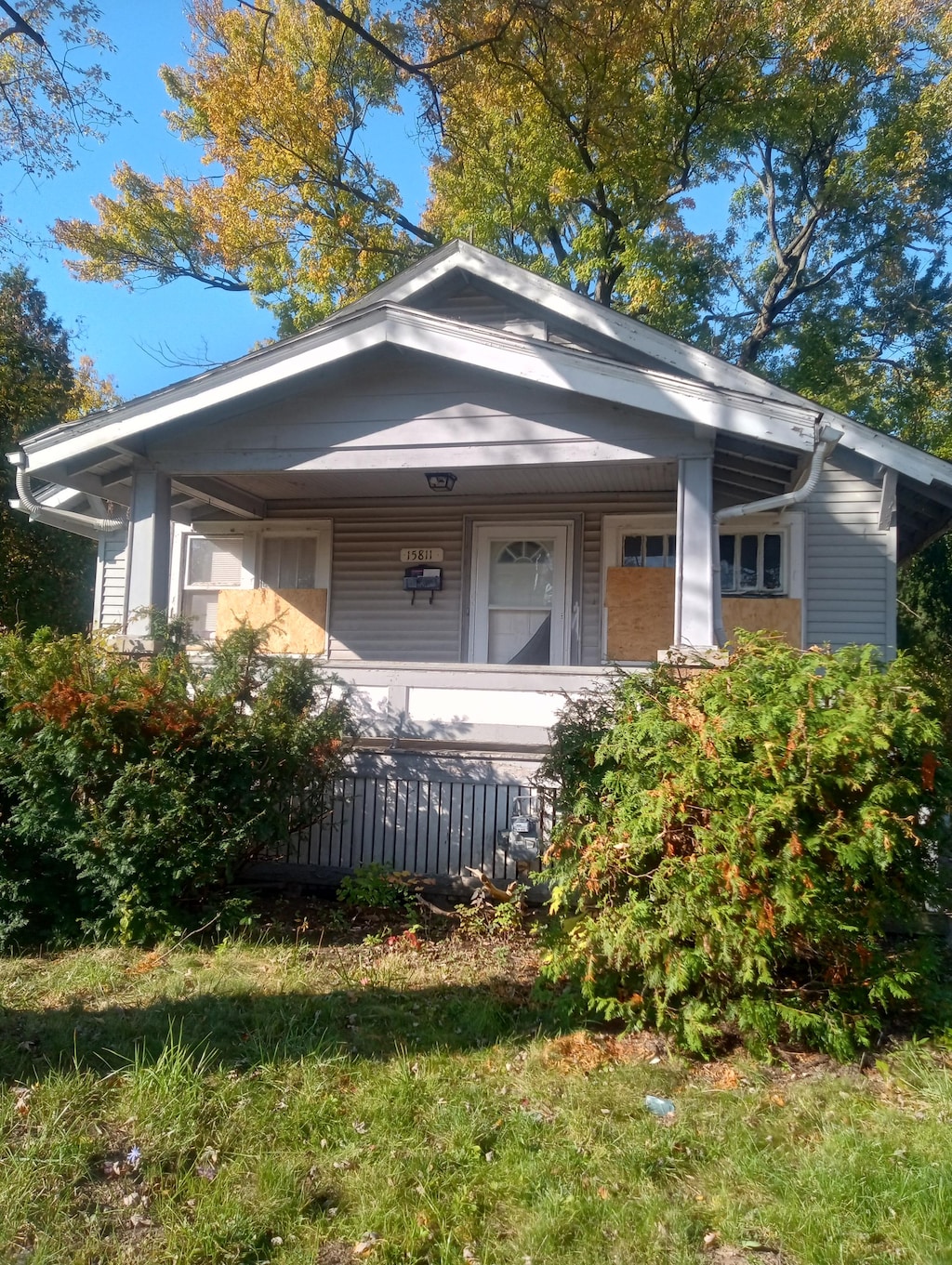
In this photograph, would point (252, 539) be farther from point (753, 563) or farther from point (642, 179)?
point (642, 179)

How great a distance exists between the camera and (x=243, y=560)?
10.5 m

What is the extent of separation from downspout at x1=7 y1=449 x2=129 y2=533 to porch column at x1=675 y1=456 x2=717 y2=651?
5.34 metres

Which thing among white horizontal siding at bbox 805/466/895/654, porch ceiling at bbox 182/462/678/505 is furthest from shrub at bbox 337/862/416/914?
white horizontal siding at bbox 805/466/895/654

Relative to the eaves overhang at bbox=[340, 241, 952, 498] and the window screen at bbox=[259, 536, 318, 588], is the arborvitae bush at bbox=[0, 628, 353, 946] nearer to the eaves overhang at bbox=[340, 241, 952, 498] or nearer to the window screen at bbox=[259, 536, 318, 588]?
the eaves overhang at bbox=[340, 241, 952, 498]

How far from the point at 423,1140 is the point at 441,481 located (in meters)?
6.36

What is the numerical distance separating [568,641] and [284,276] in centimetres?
1412

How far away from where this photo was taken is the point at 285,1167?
10.3ft

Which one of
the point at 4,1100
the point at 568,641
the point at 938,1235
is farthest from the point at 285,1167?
the point at 568,641

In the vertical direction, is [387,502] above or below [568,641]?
above

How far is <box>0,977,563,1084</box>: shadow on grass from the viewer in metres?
3.88

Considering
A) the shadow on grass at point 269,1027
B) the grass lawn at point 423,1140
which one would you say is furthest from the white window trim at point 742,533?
the grass lawn at point 423,1140

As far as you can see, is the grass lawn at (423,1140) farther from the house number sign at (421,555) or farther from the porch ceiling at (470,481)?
the house number sign at (421,555)

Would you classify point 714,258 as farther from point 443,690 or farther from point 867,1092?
point 867,1092

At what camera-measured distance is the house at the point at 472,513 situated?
21.5ft
